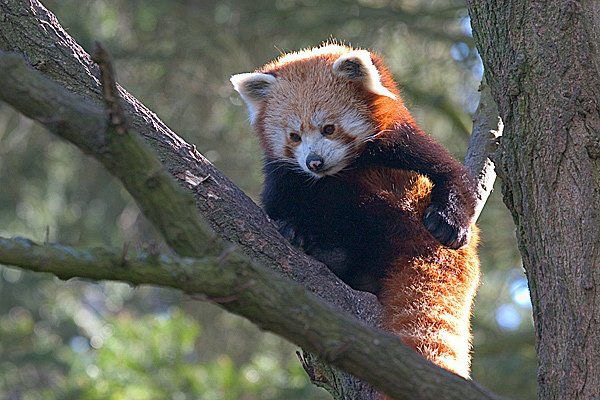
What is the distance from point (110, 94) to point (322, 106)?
8.74ft

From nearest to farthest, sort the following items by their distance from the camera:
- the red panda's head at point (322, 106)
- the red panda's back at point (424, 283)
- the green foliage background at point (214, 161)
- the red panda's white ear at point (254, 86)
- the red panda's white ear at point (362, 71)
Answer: the red panda's back at point (424, 283)
the red panda's head at point (322, 106)
the red panda's white ear at point (362, 71)
the red panda's white ear at point (254, 86)
the green foliage background at point (214, 161)

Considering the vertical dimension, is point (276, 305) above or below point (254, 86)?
below

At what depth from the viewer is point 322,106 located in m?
4.61

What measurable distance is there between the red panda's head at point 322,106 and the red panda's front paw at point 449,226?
668 millimetres

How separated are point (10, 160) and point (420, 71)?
16.4ft

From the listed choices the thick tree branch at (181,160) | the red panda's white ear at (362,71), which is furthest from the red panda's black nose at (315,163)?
the thick tree branch at (181,160)

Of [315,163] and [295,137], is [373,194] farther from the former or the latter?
[295,137]

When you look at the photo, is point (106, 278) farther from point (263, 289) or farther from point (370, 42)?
point (370, 42)

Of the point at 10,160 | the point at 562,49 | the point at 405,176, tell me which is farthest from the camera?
the point at 10,160

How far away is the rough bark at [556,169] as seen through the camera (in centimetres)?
276

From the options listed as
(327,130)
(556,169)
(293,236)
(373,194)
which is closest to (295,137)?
(327,130)

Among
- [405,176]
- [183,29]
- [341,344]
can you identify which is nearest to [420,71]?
[183,29]

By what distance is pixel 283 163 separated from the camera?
14.7ft

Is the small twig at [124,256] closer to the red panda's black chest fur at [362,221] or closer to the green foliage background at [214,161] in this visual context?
the red panda's black chest fur at [362,221]
